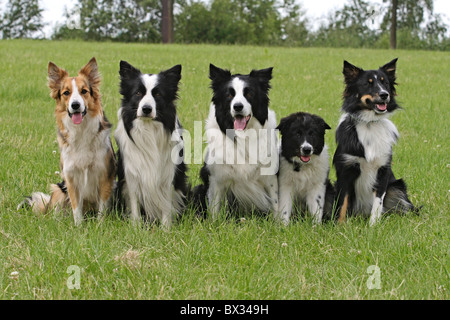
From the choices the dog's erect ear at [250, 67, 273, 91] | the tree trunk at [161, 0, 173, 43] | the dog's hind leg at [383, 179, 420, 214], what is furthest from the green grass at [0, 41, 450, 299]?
the tree trunk at [161, 0, 173, 43]

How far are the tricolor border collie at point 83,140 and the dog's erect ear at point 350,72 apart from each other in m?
2.36

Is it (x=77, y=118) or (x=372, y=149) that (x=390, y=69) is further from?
(x=77, y=118)

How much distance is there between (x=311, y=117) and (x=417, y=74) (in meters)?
12.3

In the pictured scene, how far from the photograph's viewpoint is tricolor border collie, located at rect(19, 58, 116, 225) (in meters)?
4.67

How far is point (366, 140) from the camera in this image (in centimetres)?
490

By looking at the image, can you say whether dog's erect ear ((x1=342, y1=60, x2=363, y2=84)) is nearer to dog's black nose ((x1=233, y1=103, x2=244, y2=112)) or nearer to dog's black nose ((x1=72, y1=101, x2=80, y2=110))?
dog's black nose ((x1=233, y1=103, x2=244, y2=112))

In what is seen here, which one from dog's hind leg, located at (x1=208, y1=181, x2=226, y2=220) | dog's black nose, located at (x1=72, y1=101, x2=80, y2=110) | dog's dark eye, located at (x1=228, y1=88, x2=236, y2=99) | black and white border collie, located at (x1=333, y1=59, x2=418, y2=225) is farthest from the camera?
dog's hind leg, located at (x1=208, y1=181, x2=226, y2=220)

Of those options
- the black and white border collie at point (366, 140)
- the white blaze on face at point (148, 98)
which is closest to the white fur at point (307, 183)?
the black and white border collie at point (366, 140)

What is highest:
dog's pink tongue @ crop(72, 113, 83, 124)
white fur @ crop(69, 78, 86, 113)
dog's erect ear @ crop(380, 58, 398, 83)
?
dog's erect ear @ crop(380, 58, 398, 83)

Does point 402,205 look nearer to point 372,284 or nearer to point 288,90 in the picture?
point 372,284

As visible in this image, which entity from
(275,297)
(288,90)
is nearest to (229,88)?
(275,297)

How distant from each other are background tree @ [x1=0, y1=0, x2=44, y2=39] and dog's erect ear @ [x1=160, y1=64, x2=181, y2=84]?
4179 centimetres

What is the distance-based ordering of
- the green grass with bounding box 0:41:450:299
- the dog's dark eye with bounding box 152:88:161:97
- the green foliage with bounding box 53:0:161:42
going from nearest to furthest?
1. the green grass with bounding box 0:41:450:299
2. the dog's dark eye with bounding box 152:88:161:97
3. the green foliage with bounding box 53:0:161:42

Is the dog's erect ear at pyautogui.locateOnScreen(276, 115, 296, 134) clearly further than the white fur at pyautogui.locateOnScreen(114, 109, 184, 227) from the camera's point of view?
Yes
